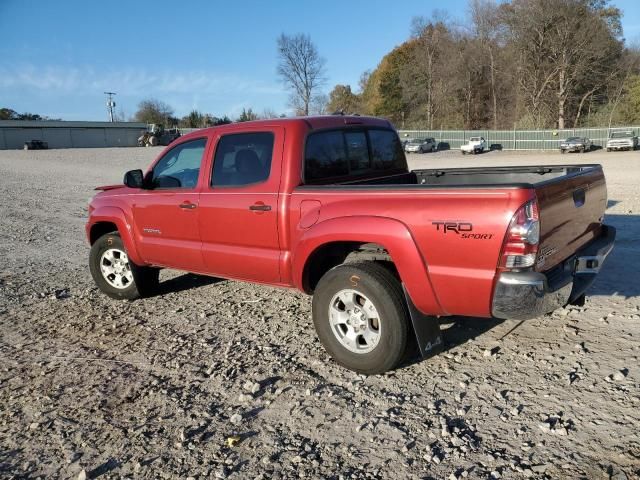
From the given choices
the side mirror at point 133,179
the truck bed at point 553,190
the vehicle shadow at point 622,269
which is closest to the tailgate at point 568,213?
the truck bed at point 553,190

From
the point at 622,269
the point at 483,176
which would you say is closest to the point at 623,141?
the point at 622,269

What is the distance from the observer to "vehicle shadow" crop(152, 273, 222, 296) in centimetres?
633

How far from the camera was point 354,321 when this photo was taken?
13.0 feet

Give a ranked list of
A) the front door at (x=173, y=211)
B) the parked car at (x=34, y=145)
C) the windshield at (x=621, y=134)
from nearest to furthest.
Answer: the front door at (x=173, y=211)
the windshield at (x=621, y=134)
the parked car at (x=34, y=145)

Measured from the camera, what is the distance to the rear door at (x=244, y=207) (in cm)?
438

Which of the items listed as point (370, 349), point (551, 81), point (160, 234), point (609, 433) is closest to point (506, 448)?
point (609, 433)

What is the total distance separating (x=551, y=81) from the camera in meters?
53.2

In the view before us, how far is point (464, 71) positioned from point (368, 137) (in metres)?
63.7

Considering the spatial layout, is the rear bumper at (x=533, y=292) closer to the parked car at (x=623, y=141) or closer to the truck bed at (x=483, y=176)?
the truck bed at (x=483, y=176)

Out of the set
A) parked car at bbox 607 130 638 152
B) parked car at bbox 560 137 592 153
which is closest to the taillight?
parked car at bbox 607 130 638 152

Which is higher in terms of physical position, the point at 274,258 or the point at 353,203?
the point at 353,203

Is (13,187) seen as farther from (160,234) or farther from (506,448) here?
(506,448)

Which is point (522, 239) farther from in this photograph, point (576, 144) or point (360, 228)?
point (576, 144)

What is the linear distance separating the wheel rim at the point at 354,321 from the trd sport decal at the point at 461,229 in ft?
2.61
